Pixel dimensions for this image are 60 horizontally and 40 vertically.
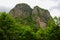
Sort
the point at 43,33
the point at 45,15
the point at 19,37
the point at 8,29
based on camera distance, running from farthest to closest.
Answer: the point at 45,15 < the point at 43,33 < the point at 19,37 < the point at 8,29

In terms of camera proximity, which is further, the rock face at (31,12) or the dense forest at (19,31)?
the rock face at (31,12)

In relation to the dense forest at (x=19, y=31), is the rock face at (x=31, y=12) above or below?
above

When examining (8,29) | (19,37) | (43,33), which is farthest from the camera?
(43,33)

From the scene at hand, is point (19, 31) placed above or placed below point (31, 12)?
below

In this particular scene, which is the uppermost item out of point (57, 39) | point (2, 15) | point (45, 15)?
point (45, 15)

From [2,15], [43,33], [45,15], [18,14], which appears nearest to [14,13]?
[18,14]

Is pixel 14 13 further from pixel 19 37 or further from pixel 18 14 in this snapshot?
pixel 19 37

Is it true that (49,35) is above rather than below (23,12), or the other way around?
below

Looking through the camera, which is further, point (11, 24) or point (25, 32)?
point (25, 32)

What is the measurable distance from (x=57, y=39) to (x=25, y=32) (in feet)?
25.6

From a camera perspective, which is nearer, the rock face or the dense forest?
the dense forest

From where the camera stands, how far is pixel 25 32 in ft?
193

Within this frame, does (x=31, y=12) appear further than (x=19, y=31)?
Yes

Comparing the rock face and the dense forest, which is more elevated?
the rock face
